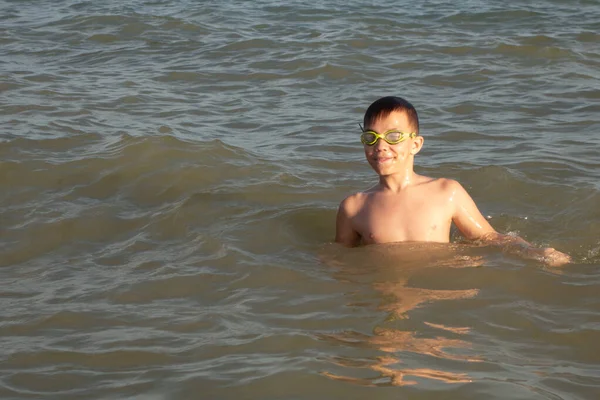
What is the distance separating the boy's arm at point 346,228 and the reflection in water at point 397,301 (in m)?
0.10

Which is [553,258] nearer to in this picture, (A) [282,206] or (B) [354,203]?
(B) [354,203]

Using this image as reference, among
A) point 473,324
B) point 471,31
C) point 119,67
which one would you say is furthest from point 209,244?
point 471,31

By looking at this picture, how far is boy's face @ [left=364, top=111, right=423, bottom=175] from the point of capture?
5238mm

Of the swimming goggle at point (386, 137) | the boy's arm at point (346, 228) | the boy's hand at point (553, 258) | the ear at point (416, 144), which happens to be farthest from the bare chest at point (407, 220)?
the boy's hand at point (553, 258)

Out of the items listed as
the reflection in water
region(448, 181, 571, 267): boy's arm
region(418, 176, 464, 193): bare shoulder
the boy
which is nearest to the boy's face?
the boy

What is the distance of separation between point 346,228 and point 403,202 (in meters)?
0.38

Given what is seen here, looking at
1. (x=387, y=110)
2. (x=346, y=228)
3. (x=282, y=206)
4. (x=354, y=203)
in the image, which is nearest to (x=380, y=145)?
(x=387, y=110)

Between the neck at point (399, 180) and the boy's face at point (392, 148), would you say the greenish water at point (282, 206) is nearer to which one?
the neck at point (399, 180)

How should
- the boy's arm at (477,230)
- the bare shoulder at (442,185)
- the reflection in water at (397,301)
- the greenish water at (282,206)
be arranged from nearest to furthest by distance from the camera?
the reflection in water at (397,301) → the greenish water at (282,206) → the boy's arm at (477,230) → the bare shoulder at (442,185)

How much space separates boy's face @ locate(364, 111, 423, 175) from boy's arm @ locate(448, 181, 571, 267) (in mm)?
300

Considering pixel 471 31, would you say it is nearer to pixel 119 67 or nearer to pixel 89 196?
pixel 119 67

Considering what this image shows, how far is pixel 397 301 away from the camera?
4.73 metres

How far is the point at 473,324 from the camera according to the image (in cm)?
443

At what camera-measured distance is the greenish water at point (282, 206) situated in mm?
4055
